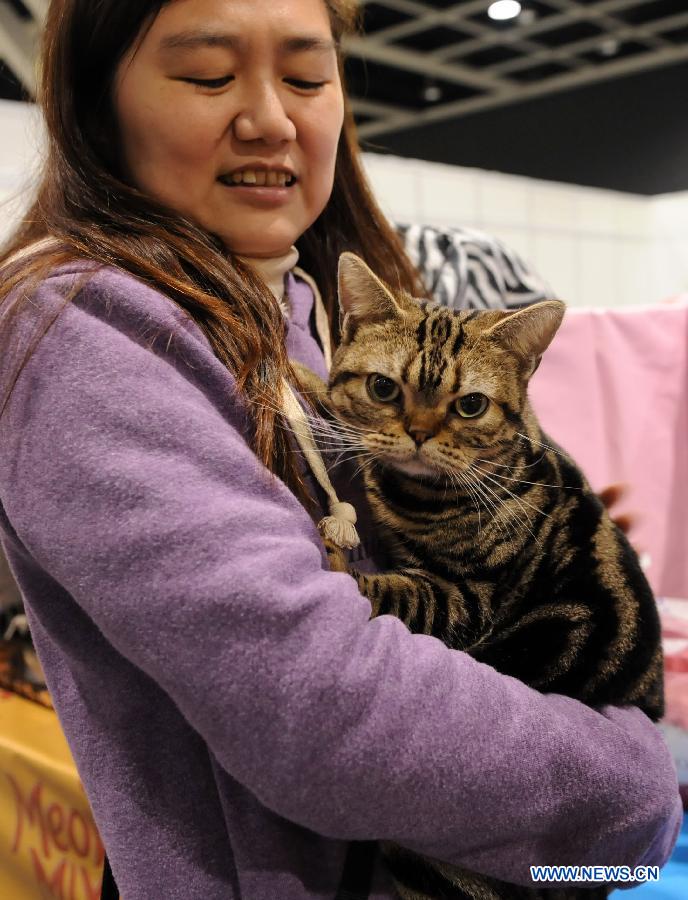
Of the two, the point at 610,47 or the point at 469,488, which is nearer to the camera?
the point at 469,488

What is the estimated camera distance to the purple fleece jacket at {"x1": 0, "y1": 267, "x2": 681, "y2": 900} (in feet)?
1.86

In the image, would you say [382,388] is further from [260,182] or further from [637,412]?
[637,412]

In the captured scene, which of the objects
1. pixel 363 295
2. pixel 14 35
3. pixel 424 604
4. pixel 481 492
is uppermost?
pixel 14 35

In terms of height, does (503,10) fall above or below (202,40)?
above

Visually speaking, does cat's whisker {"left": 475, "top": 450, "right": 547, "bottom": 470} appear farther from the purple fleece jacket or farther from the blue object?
the blue object

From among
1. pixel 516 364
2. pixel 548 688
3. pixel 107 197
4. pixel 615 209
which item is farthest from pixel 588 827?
pixel 615 209

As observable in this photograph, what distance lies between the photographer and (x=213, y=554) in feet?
1.88

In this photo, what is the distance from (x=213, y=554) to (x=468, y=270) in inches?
51.1

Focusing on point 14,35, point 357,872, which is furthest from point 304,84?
point 14,35

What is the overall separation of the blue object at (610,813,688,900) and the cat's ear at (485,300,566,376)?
0.74 m

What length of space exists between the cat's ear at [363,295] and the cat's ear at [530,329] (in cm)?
13

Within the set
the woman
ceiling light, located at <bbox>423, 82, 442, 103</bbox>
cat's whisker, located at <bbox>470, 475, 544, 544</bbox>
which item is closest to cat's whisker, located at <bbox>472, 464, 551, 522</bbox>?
cat's whisker, located at <bbox>470, 475, 544, 544</bbox>

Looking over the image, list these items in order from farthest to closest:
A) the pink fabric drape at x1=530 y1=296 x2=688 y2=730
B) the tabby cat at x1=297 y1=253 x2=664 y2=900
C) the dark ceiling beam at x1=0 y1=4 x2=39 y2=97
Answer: the dark ceiling beam at x1=0 y1=4 x2=39 y2=97 → the pink fabric drape at x1=530 y1=296 x2=688 y2=730 → the tabby cat at x1=297 y1=253 x2=664 y2=900

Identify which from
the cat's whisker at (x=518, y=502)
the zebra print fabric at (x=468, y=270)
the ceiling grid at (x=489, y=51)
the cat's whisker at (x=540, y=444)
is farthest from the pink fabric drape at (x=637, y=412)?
the ceiling grid at (x=489, y=51)
